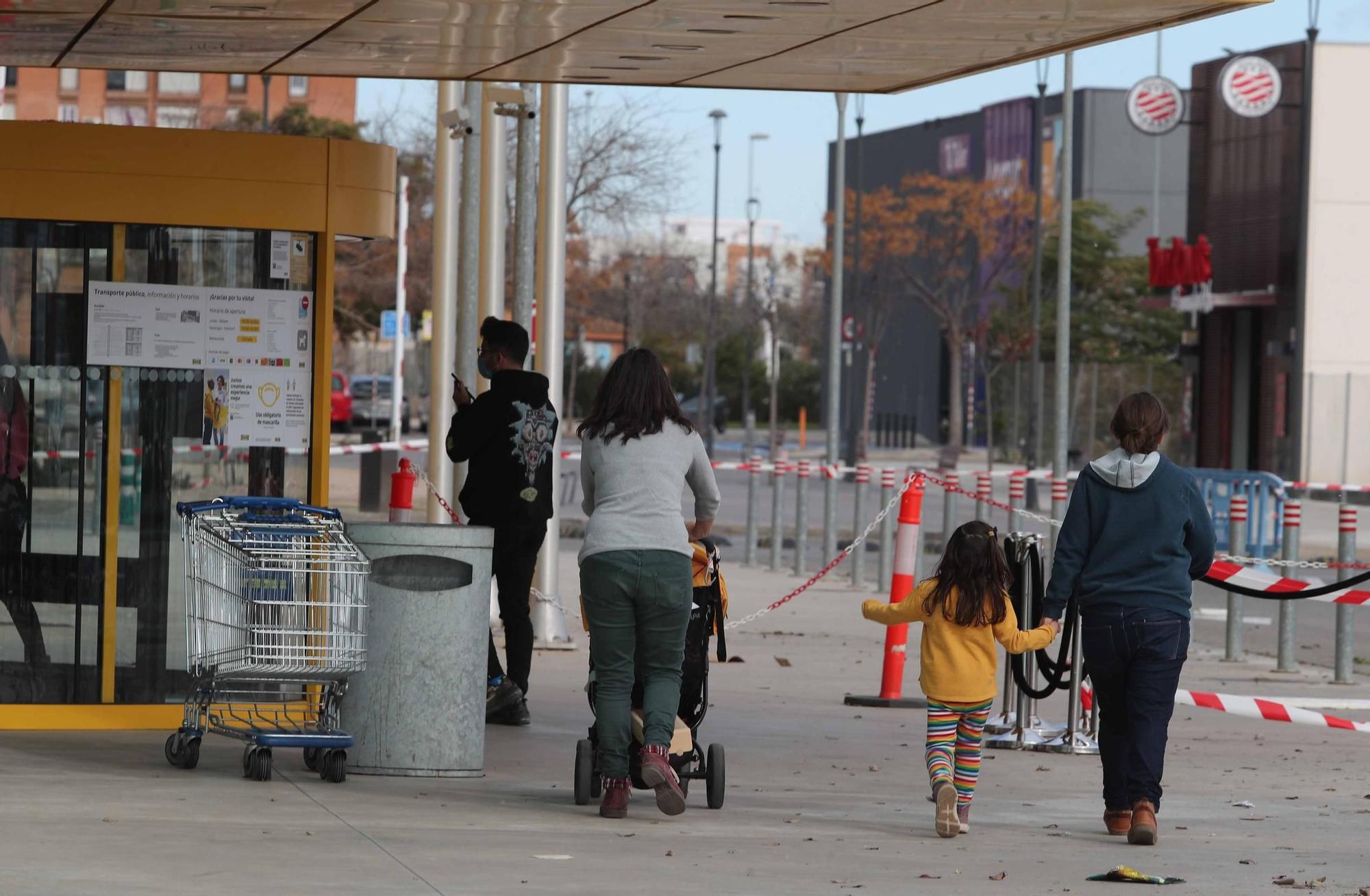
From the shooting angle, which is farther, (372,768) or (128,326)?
(128,326)

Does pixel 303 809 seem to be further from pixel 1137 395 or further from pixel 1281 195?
pixel 1281 195

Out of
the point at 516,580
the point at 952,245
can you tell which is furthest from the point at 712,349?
the point at 516,580

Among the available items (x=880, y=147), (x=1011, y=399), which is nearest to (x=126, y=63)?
(x=1011, y=399)

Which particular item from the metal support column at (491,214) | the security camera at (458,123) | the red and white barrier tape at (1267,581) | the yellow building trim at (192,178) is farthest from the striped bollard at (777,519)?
the yellow building trim at (192,178)

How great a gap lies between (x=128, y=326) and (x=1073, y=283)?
5281 cm

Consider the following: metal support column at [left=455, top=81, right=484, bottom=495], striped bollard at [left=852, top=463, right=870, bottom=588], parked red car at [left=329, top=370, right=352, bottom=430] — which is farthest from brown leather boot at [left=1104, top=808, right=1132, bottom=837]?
parked red car at [left=329, top=370, right=352, bottom=430]

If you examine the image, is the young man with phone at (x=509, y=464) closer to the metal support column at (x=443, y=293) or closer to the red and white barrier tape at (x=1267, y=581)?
the red and white barrier tape at (x=1267, y=581)

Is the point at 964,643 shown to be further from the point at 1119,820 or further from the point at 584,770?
the point at 584,770

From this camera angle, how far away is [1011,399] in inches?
2229

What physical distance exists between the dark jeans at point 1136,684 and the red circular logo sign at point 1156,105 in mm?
36526

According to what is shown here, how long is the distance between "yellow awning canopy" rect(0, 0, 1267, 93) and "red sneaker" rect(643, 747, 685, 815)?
2908mm

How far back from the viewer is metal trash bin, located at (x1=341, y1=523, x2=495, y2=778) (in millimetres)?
8273

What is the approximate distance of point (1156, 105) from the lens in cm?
4322

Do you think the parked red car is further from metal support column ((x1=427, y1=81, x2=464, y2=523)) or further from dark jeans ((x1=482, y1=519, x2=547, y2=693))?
dark jeans ((x1=482, y1=519, x2=547, y2=693))
